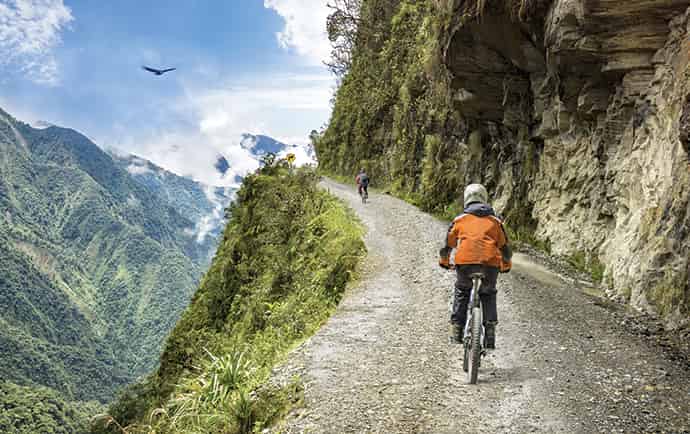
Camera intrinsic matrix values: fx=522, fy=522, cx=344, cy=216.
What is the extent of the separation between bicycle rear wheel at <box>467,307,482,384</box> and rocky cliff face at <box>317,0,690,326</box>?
149 inches

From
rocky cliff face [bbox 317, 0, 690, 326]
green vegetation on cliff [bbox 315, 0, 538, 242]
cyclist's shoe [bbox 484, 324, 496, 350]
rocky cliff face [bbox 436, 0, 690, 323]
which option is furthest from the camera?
green vegetation on cliff [bbox 315, 0, 538, 242]

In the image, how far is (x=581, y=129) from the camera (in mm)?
13148

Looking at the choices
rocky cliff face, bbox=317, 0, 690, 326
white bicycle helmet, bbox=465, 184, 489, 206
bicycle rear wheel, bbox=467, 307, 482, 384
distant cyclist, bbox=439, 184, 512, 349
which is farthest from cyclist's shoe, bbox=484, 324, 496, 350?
rocky cliff face, bbox=317, 0, 690, 326

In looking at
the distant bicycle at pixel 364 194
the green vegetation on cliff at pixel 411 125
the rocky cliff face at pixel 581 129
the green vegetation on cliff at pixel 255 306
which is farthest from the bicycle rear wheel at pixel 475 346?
the distant bicycle at pixel 364 194

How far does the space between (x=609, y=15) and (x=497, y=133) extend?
8.94 meters

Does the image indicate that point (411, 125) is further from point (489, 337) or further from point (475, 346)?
point (475, 346)

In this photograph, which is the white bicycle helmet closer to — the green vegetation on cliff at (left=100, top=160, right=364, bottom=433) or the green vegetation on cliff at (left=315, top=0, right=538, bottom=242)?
the green vegetation on cliff at (left=100, top=160, right=364, bottom=433)

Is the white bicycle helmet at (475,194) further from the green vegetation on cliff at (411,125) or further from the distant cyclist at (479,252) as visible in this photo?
the green vegetation on cliff at (411,125)

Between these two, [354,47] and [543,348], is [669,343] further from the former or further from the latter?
[354,47]

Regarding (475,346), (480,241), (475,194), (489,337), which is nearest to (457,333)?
(489,337)

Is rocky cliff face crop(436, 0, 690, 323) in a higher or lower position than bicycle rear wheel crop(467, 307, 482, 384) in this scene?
higher

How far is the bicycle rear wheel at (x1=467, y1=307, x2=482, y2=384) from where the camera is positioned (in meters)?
5.62

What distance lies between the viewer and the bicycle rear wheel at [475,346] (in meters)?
5.62

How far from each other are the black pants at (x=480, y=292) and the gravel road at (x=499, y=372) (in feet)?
2.19
